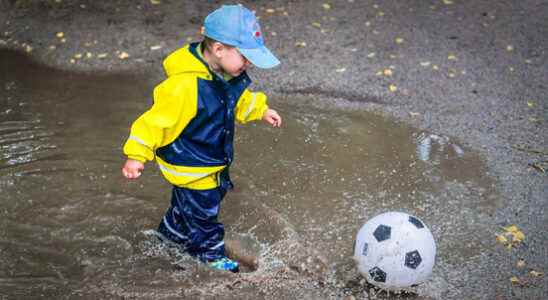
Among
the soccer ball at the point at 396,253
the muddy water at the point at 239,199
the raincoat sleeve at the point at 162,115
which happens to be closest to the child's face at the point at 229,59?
the raincoat sleeve at the point at 162,115

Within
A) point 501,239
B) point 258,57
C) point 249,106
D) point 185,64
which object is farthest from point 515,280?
point 185,64

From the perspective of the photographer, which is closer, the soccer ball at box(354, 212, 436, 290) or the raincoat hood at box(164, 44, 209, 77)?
the raincoat hood at box(164, 44, 209, 77)

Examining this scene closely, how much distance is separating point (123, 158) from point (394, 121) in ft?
7.69

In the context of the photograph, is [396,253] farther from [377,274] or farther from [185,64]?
[185,64]

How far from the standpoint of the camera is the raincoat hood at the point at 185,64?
11.6ft

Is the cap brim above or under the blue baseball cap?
under

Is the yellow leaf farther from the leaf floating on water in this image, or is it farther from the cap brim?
the cap brim

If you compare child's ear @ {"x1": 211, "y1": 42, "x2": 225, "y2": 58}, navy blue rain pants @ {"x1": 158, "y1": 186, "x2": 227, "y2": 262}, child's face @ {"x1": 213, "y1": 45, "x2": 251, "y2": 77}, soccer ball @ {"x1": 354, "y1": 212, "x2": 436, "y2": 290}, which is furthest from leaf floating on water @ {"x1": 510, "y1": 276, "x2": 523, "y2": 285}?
child's ear @ {"x1": 211, "y1": 42, "x2": 225, "y2": 58}

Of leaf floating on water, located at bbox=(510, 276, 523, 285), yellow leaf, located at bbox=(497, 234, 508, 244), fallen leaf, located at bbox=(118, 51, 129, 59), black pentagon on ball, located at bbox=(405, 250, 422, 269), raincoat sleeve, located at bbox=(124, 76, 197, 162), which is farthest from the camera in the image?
fallen leaf, located at bbox=(118, 51, 129, 59)

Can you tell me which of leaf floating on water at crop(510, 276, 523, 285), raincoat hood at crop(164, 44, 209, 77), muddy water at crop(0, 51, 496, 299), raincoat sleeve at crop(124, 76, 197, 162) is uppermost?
raincoat hood at crop(164, 44, 209, 77)

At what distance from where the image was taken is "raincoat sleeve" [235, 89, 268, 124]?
13.0 feet

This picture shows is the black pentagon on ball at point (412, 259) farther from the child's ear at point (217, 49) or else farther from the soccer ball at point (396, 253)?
the child's ear at point (217, 49)

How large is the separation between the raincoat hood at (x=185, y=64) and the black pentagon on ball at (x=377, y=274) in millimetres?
1389

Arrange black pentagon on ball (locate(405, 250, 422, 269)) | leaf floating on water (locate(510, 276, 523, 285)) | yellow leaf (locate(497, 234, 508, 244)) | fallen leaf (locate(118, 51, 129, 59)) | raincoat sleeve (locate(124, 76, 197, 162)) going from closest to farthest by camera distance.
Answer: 1. raincoat sleeve (locate(124, 76, 197, 162))
2. black pentagon on ball (locate(405, 250, 422, 269))
3. leaf floating on water (locate(510, 276, 523, 285))
4. yellow leaf (locate(497, 234, 508, 244))
5. fallen leaf (locate(118, 51, 129, 59))
